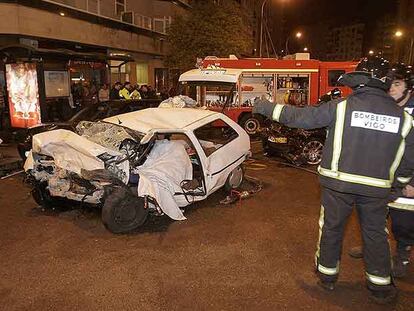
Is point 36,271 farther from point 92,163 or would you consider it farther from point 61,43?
point 61,43

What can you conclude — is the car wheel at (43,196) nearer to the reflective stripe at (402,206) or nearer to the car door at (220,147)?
the car door at (220,147)

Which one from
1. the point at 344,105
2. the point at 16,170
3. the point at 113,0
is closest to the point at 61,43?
the point at 113,0

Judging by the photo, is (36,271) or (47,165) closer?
(36,271)

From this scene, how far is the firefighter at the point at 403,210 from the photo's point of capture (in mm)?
3857

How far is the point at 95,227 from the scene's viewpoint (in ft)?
17.9

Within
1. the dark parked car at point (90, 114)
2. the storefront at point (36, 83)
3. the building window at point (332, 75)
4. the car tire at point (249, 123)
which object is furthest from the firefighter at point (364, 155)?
the building window at point (332, 75)

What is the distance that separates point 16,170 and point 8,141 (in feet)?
13.1

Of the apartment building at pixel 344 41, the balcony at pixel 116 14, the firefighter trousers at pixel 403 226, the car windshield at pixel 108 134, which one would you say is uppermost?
the apartment building at pixel 344 41

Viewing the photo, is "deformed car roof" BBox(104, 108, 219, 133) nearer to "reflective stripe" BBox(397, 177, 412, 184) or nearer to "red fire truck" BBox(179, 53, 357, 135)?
"reflective stripe" BBox(397, 177, 412, 184)

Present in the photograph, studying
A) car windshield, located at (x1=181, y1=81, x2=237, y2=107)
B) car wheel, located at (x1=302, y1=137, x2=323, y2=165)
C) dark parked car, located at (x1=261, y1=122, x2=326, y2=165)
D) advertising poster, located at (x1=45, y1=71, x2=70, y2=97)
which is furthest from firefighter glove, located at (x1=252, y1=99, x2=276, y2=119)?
advertising poster, located at (x1=45, y1=71, x2=70, y2=97)

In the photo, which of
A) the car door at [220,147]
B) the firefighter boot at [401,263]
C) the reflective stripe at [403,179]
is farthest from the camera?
the car door at [220,147]

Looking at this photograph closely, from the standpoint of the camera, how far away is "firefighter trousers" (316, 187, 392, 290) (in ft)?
11.5

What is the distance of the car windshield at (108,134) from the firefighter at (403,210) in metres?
3.28

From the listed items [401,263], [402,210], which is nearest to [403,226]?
[402,210]
